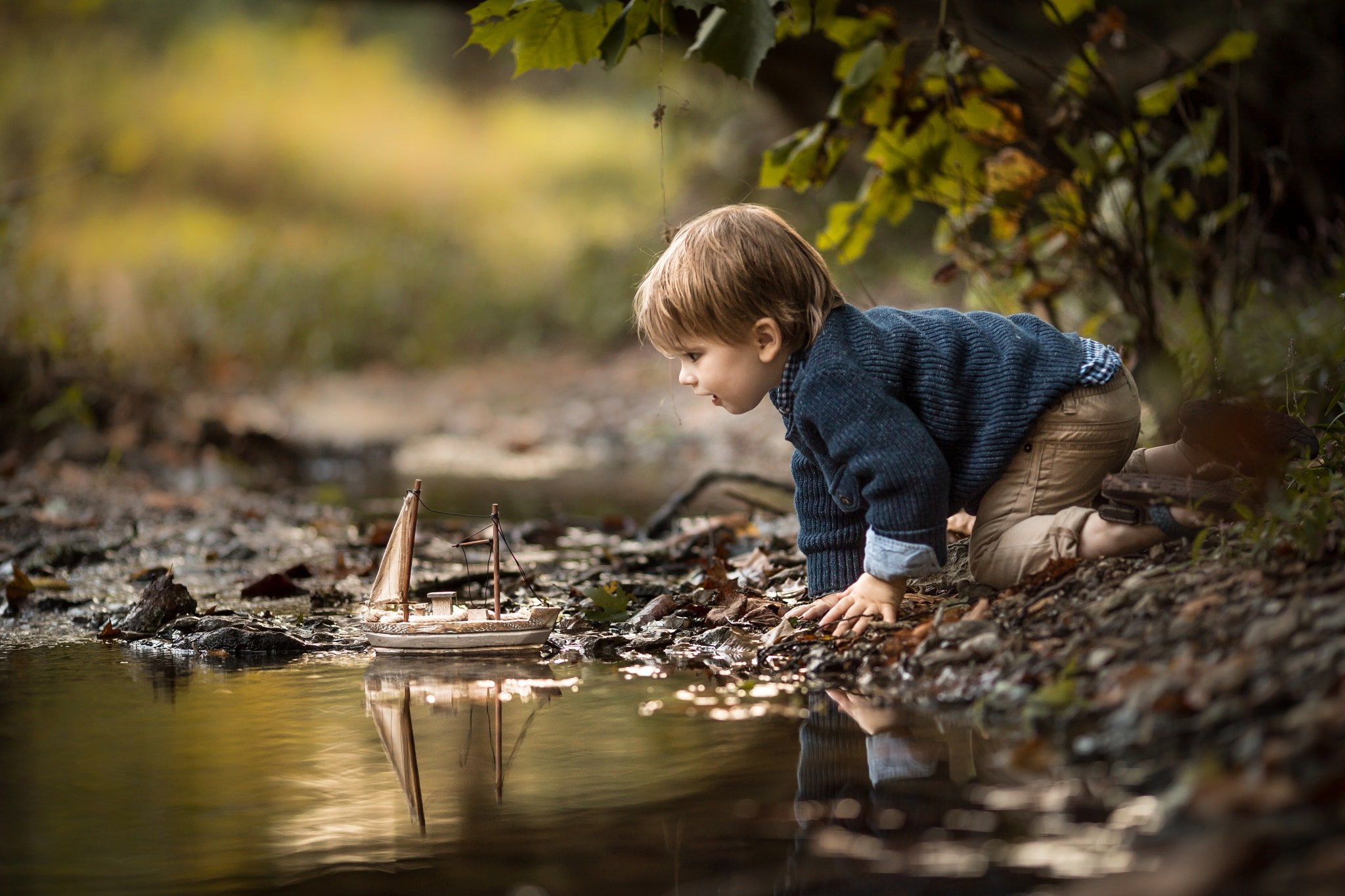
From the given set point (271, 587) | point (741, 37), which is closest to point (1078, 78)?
point (741, 37)

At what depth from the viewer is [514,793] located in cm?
168

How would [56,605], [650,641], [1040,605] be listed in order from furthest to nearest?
[56,605] < [650,641] < [1040,605]

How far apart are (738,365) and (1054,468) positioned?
683 millimetres

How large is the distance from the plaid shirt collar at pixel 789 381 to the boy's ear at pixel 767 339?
0.11 feet

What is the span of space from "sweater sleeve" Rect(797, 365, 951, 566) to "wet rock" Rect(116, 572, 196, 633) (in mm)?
1490

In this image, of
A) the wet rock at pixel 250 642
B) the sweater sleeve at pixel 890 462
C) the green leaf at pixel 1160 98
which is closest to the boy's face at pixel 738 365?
the sweater sleeve at pixel 890 462

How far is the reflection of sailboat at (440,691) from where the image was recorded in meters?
1.88

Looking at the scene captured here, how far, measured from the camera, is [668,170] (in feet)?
44.6

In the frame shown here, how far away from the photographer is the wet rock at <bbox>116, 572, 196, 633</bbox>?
2.79m

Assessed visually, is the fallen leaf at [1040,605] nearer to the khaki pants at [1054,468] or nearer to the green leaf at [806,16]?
the khaki pants at [1054,468]

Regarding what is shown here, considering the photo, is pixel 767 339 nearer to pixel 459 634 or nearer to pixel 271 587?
pixel 459 634

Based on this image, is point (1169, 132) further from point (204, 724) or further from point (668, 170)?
point (668, 170)

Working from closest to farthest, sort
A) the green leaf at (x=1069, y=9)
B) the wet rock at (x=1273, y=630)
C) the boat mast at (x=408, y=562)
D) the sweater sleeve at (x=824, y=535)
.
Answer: the wet rock at (x=1273, y=630) < the boat mast at (x=408, y=562) < the sweater sleeve at (x=824, y=535) < the green leaf at (x=1069, y=9)

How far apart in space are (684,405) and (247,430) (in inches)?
110
